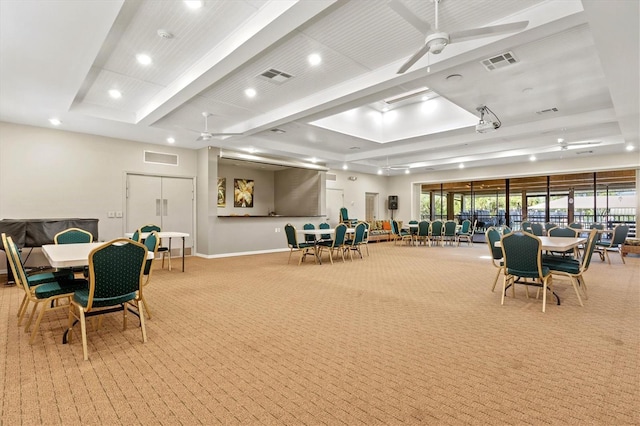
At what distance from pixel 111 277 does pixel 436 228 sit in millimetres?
11430

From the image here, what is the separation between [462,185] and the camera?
15.4 metres

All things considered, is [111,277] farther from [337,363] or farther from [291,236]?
[291,236]

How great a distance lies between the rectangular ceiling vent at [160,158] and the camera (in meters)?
8.95

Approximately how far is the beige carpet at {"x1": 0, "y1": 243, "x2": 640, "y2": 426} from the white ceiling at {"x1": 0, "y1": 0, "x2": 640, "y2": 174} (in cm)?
317

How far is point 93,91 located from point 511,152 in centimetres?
1138

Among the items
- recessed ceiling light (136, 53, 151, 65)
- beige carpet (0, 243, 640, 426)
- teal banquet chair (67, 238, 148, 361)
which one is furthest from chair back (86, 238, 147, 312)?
recessed ceiling light (136, 53, 151, 65)

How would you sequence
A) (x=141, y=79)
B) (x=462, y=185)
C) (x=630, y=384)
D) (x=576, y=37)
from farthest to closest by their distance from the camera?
1. (x=462, y=185)
2. (x=141, y=79)
3. (x=576, y=37)
4. (x=630, y=384)

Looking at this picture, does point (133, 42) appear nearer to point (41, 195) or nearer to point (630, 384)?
point (41, 195)

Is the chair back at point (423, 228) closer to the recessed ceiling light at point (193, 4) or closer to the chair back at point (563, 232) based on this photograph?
the chair back at point (563, 232)

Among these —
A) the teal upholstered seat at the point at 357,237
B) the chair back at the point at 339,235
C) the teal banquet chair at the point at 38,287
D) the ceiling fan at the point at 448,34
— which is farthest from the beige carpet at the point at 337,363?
the teal upholstered seat at the point at 357,237

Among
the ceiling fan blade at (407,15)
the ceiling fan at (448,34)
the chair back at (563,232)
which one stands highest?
the ceiling fan blade at (407,15)

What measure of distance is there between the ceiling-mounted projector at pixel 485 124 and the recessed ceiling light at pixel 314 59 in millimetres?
3337

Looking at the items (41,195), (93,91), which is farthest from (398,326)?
(41,195)

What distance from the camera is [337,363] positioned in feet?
9.02
